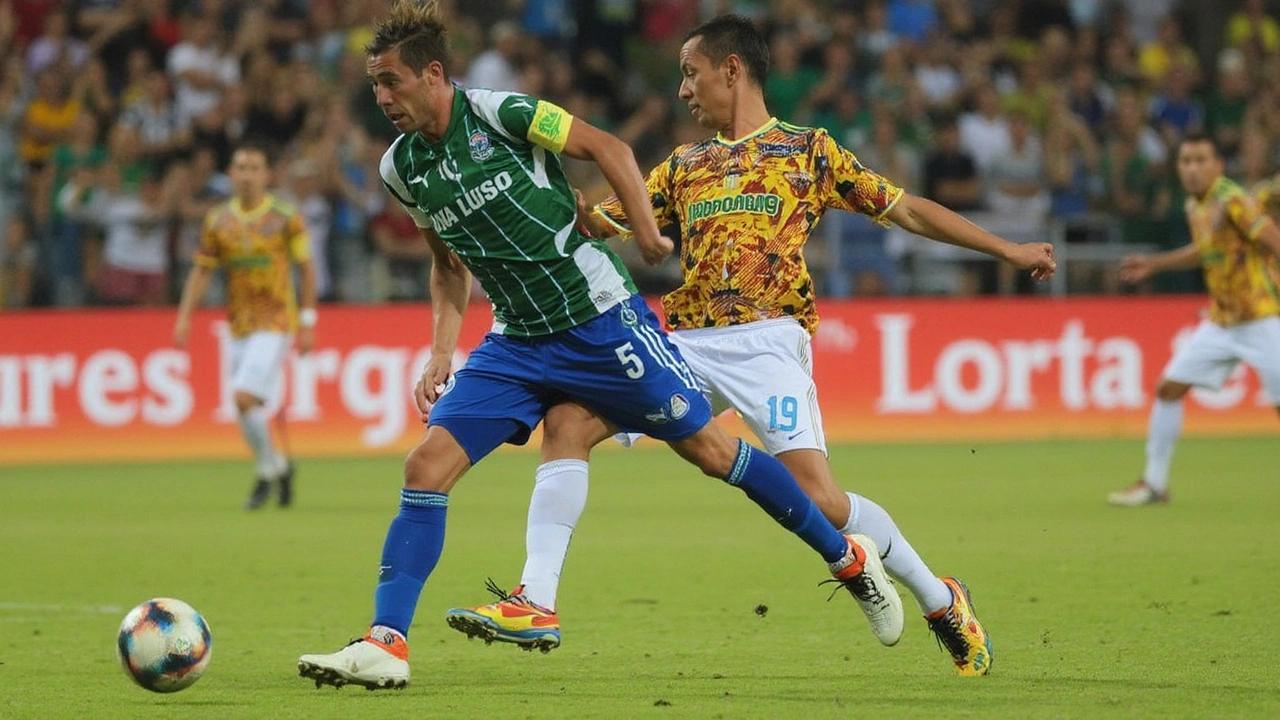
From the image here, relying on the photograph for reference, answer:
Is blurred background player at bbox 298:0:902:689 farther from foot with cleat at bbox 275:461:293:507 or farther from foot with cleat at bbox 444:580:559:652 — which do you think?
foot with cleat at bbox 275:461:293:507

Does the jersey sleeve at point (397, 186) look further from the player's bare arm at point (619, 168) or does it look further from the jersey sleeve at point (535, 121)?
the player's bare arm at point (619, 168)

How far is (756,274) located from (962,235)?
0.82 m

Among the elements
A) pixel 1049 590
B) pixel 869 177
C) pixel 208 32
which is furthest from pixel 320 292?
pixel 869 177

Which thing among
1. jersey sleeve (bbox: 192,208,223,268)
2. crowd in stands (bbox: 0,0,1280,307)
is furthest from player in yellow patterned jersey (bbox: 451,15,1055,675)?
crowd in stands (bbox: 0,0,1280,307)

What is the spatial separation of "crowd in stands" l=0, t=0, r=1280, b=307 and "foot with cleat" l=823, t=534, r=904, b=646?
36.7ft

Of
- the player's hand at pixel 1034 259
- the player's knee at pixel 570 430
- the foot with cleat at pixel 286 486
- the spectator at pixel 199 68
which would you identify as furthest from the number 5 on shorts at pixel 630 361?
the spectator at pixel 199 68

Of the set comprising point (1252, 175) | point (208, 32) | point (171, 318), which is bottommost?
point (171, 318)

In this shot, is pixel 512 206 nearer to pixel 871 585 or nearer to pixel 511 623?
pixel 511 623

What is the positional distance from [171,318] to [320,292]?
147 centimetres

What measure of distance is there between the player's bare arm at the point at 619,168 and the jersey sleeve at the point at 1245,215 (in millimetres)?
7232

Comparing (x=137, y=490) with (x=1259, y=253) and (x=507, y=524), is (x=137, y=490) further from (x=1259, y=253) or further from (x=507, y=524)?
(x=1259, y=253)

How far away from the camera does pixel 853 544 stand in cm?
631

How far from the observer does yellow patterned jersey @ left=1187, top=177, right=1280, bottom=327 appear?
478 inches

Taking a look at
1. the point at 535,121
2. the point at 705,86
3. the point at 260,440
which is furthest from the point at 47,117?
the point at 535,121
